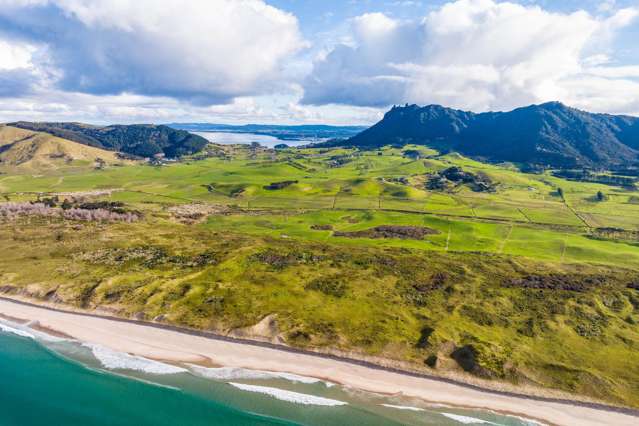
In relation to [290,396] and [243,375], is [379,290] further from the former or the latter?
[243,375]

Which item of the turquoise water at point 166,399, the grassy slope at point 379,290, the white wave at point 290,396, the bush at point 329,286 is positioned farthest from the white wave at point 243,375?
the bush at point 329,286

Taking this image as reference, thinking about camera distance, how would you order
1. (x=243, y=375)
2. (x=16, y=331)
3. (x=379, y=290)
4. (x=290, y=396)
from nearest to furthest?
(x=290, y=396) → (x=243, y=375) → (x=16, y=331) → (x=379, y=290)

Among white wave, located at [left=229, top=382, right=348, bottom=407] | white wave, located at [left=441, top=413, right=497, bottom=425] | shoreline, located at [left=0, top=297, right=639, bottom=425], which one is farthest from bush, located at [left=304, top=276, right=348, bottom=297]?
white wave, located at [left=441, top=413, right=497, bottom=425]

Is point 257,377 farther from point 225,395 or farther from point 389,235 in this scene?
point 389,235

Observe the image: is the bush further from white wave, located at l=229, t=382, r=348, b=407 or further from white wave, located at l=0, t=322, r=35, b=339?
white wave, located at l=0, t=322, r=35, b=339

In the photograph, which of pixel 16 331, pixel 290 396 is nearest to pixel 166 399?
pixel 290 396

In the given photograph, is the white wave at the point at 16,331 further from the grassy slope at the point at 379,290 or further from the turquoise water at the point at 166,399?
the grassy slope at the point at 379,290

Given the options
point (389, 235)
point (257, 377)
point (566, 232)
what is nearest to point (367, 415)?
point (257, 377)
